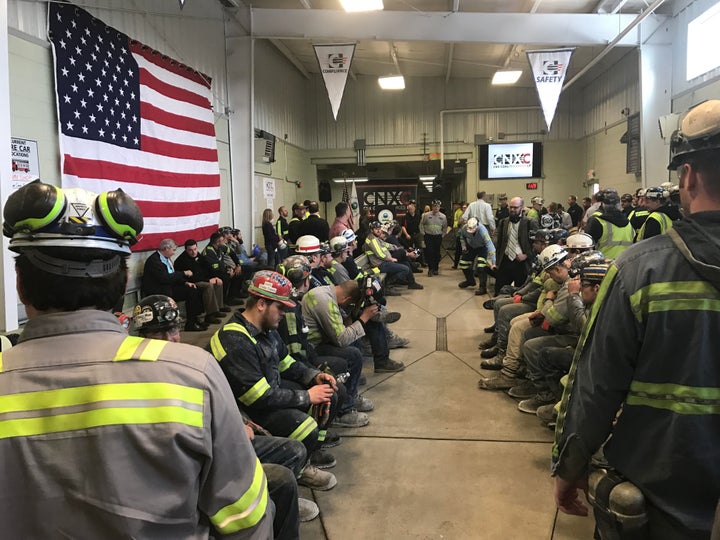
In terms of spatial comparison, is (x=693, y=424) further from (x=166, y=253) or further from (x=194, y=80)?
(x=194, y=80)

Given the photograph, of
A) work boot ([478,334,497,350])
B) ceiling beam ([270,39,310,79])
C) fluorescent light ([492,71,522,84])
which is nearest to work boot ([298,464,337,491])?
work boot ([478,334,497,350])

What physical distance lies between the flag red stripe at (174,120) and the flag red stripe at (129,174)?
73 cm

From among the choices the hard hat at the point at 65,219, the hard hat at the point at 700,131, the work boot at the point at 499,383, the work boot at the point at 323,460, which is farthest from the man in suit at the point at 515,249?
the hard hat at the point at 65,219

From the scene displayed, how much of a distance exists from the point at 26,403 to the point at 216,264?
6667mm

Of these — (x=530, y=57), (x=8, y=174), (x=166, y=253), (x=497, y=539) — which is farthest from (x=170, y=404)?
(x=530, y=57)

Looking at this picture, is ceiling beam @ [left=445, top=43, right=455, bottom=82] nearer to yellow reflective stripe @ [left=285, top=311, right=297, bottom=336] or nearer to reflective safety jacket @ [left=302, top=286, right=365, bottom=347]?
reflective safety jacket @ [left=302, top=286, right=365, bottom=347]

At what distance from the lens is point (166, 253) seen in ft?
21.4

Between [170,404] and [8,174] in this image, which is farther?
[8,174]

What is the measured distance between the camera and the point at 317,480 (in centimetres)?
305

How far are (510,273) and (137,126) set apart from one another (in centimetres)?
580

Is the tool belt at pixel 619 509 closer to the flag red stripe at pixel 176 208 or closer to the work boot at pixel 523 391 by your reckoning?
the work boot at pixel 523 391

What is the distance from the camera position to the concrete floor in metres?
2.64

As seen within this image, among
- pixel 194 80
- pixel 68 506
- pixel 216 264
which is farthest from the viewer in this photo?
pixel 194 80

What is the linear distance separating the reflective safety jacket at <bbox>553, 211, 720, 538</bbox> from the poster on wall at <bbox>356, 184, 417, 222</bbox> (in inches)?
441
